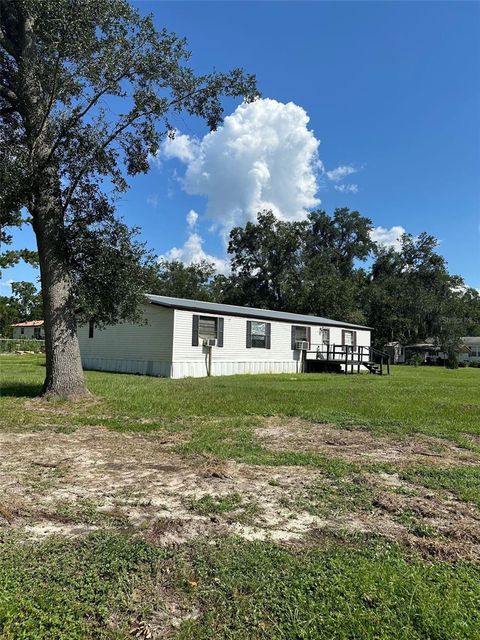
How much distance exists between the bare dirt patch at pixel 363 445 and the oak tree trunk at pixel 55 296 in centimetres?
465

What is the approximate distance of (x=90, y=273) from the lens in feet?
32.6

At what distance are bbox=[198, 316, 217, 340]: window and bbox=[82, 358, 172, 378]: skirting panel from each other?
1.94 metres

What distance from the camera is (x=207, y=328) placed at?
58.9 feet

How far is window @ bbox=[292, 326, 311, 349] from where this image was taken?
22388 mm

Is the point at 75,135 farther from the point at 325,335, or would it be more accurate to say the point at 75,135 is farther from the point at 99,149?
the point at 325,335

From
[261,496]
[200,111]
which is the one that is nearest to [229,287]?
[200,111]

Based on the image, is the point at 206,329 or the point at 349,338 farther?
the point at 349,338

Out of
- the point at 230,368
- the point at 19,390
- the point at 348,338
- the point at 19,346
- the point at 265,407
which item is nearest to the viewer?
the point at 265,407

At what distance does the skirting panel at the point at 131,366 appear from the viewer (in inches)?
658

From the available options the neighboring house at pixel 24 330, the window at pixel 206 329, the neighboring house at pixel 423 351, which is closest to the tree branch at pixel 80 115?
the window at pixel 206 329

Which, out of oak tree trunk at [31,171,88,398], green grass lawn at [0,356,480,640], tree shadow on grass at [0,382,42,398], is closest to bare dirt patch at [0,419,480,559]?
green grass lawn at [0,356,480,640]

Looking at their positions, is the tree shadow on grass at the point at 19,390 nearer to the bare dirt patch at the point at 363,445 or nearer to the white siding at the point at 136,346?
the white siding at the point at 136,346

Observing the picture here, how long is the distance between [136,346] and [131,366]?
0.84 meters

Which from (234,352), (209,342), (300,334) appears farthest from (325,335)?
(209,342)
